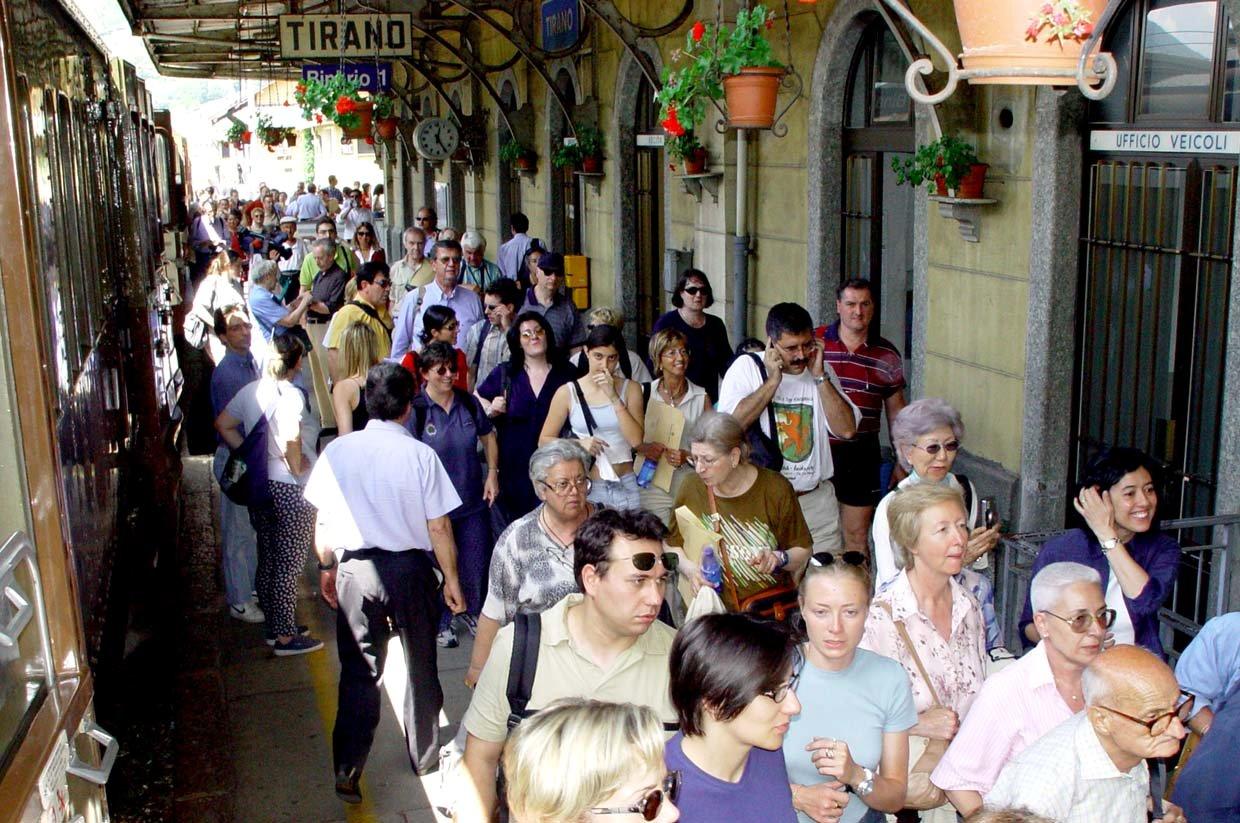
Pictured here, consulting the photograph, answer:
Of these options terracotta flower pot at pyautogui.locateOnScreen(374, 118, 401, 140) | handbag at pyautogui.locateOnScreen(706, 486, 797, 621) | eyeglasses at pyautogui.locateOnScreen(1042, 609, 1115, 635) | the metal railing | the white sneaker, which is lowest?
the white sneaker

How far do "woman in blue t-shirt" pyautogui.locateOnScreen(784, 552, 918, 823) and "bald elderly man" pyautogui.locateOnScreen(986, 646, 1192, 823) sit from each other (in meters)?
0.39

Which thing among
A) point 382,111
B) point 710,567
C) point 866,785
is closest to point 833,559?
point 866,785

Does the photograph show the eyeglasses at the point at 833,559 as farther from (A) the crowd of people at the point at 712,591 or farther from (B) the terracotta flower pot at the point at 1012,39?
(B) the terracotta flower pot at the point at 1012,39

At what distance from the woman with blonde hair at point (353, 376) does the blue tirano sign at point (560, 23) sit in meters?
7.11

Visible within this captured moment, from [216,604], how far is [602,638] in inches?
197

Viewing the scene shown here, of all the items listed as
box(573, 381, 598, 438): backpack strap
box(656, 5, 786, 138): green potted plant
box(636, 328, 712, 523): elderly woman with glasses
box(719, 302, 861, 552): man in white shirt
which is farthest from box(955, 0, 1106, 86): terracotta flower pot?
box(656, 5, 786, 138): green potted plant

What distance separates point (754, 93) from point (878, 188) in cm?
116

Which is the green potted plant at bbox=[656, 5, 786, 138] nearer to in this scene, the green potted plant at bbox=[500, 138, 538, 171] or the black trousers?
the black trousers

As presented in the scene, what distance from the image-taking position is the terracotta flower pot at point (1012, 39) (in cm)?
432

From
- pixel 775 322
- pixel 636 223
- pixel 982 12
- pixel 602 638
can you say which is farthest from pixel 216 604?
pixel 636 223

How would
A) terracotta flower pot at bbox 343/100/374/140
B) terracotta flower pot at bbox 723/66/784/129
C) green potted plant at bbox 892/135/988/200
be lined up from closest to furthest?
green potted plant at bbox 892/135/988/200
terracotta flower pot at bbox 723/66/784/129
terracotta flower pot at bbox 343/100/374/140

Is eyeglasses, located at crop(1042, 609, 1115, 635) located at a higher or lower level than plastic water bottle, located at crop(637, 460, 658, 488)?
higher

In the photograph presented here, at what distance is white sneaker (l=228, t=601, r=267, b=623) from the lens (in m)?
7.76

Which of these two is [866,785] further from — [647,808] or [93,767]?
[93,767]
